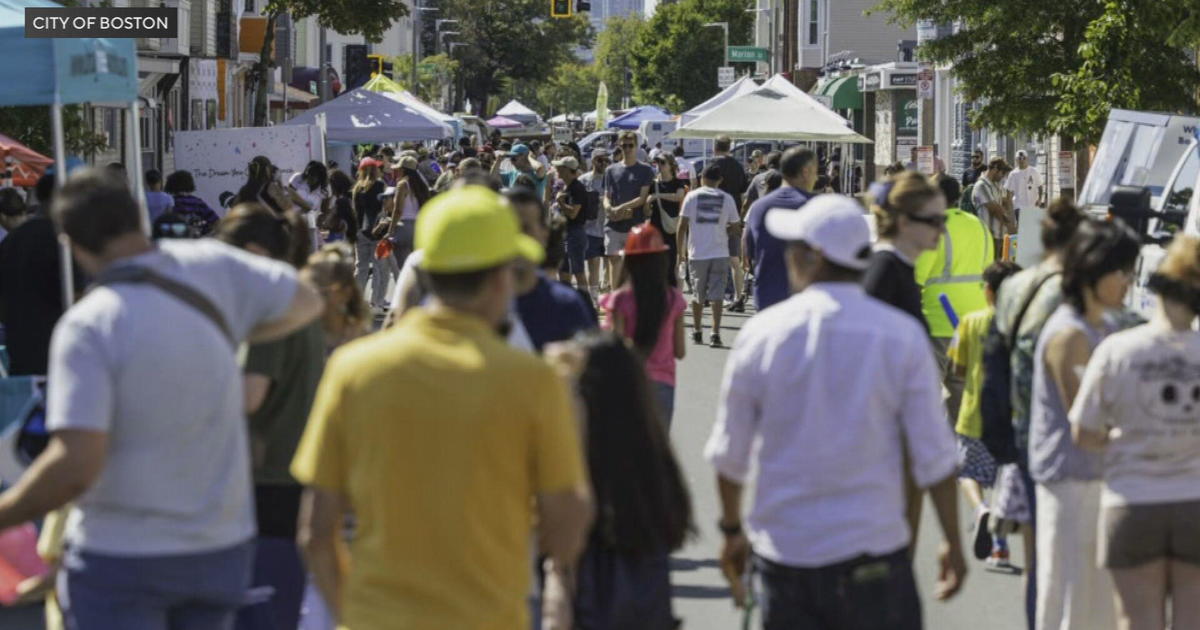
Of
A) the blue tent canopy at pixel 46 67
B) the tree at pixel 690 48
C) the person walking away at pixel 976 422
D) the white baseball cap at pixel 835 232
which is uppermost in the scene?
the tree at pixel 690 48

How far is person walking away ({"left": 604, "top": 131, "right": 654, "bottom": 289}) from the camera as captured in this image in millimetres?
19641

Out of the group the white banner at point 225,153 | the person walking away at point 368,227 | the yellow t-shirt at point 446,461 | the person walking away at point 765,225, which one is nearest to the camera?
the yellow t-shirt at point 446,461

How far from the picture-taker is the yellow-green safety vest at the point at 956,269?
10445mm

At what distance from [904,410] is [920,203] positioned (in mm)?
2497

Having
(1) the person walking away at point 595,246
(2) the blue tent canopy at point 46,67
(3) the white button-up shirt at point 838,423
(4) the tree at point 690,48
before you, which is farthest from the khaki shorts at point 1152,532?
(4) the tree at point 690,48

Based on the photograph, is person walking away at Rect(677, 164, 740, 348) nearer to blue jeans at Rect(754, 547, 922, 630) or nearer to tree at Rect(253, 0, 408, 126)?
blue jeans at Rect(754, 547, 922, 630)

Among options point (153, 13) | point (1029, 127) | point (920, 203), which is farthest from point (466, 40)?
point (920, 203)

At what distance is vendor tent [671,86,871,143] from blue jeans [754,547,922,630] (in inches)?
760

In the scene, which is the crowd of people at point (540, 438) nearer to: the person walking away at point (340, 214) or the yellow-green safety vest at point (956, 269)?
the yellow-green safety vest at point (956, 269)

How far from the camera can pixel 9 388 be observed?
318 inches

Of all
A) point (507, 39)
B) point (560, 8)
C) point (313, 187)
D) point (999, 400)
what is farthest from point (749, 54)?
point (507, 39)

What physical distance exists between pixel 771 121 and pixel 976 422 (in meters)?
15.9

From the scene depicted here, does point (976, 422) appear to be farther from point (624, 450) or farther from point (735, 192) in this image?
point (735, 192)

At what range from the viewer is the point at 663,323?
27.6 ft
